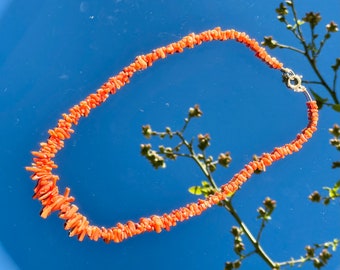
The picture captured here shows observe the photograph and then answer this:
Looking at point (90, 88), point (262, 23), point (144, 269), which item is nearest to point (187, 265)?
point (144, 269)

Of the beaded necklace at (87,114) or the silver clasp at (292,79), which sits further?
Answer: the silver clasp at (292,79)

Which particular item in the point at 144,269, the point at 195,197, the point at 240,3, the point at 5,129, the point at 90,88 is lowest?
the point at 144,269

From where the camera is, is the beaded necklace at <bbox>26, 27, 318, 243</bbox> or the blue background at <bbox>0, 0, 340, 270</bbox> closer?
the beaded necklace at <bbox>26, 27, 318, 243</bbox>

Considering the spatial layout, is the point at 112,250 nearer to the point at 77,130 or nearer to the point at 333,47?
the point at 77,130

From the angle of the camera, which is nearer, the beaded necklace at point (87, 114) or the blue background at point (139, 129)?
the beaded necklace at point (87, 114)

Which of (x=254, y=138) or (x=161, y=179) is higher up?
(x=254, y=138)
